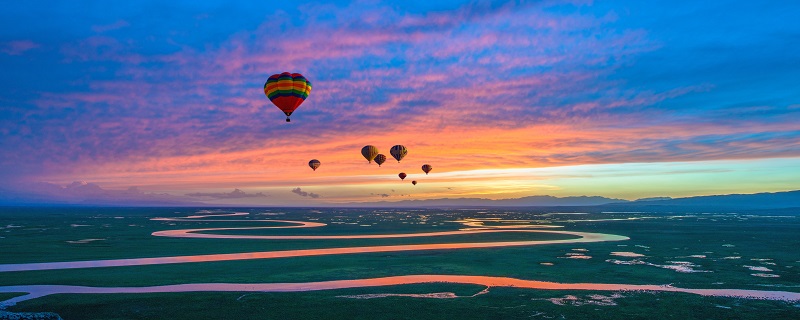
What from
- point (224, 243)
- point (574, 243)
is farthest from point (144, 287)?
point (574, 243)

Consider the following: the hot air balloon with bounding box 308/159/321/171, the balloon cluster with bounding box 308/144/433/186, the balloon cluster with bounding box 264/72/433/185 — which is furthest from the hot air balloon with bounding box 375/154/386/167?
the balloon cluster with bounding box 264/72/433/185

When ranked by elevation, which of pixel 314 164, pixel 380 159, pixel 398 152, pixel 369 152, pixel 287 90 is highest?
pixel 287 90

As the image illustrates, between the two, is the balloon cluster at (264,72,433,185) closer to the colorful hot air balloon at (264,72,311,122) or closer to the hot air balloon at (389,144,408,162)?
the colorful hot air balloon at (264,72,311,122)

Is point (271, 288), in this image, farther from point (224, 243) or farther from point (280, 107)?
point (224, 243)

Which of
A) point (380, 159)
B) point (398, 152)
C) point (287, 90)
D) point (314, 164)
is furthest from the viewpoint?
point (314, 164)

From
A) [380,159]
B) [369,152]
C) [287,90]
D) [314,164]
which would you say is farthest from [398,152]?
[287,90]

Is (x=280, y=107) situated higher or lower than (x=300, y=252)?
higher

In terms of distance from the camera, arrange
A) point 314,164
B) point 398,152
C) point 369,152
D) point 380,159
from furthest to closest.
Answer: point 314,164
point 380,159
point 398,152
point 369,152

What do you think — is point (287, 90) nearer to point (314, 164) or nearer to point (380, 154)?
point (380, 154)
